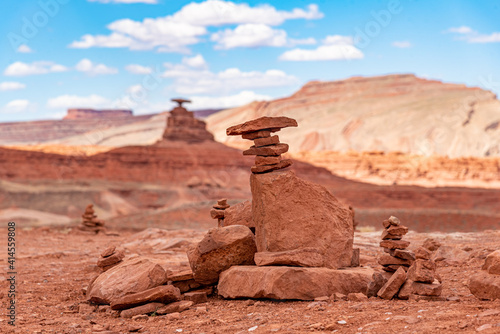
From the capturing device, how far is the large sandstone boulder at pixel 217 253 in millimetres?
8820

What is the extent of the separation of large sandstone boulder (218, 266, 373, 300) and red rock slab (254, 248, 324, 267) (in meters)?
0.14

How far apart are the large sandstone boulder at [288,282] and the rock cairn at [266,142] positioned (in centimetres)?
174

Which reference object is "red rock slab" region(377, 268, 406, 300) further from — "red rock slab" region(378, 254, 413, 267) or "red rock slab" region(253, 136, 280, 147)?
"red rock slab" region(253, 136, 280, 147)

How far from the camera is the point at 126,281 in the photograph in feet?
28.2

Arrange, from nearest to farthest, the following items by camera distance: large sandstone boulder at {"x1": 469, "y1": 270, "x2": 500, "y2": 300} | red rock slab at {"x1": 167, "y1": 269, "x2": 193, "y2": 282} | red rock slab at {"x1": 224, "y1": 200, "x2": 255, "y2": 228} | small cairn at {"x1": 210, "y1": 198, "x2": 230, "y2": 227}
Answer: large sandstone boulder at {"x1": 469, "y1": 270, "x2": 500, "y2": 300}
red rock slab at {"x1": 167, "y1": 269, "x2": 193, "y2": 282}
red rock slab at {"x1": 224, "y1": 200, "x2": 255, "y2": 228}
small cairn at {"x1": 210, "y1": 198, "x2": 230, "y2": 227}

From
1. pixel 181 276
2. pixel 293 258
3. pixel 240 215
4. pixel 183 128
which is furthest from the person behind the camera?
pixel 183 128

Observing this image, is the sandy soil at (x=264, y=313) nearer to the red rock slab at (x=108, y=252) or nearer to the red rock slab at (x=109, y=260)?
the red rock slab at (x=109, y=260)

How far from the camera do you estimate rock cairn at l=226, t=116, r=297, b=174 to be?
9.06 meters

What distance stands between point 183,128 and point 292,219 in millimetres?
60185

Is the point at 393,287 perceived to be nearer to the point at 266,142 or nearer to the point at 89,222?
the point at 266,142

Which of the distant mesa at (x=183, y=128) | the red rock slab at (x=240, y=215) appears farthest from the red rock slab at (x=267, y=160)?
the distant mesa at (x=183, y=128)

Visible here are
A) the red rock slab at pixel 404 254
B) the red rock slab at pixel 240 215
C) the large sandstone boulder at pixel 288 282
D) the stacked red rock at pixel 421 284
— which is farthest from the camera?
the red rock slab at pixel 240 215

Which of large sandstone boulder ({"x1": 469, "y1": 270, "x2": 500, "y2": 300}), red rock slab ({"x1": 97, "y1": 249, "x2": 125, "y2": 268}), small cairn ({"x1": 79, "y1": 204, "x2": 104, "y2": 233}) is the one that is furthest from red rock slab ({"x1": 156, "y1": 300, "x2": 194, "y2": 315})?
small cairn ({"x1": 79, "y1": 204, "x2": 104, "y2": 233})

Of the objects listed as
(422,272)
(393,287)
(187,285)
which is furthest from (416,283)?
(187,285)
